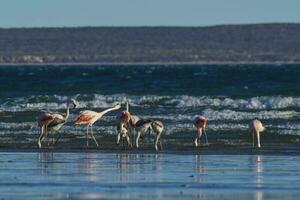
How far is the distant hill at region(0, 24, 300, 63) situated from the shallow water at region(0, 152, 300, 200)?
415 ft

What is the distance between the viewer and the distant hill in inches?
6038

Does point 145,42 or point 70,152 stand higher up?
point 145,42

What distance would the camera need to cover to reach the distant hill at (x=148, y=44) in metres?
153

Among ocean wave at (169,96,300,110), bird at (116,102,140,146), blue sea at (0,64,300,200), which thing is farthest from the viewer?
ocean wave at (169,96,300,110)

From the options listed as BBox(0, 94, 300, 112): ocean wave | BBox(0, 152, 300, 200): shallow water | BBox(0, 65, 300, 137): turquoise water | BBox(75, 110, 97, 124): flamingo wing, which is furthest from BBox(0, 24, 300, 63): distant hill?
BBox(0, 152, 300, 200): shallow water

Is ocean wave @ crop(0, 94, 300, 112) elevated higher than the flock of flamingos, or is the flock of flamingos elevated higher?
ocean wave @ crop(0, 94, 300, 112)

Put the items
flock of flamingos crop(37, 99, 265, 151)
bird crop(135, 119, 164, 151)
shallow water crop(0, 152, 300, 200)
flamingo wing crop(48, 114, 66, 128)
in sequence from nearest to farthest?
1. shallow water crop(0, 152, 300, 200)
2. bird crop(135, 119, 164, 151)
3. flock of flamingos crop(37, 99, 265, 151)
4. flamingo wing crop(48, 114, 66, 128)

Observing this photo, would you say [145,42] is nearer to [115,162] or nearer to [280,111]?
[280,111]

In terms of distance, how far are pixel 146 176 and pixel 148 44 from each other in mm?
136676

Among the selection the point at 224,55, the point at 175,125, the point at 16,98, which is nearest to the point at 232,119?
the point at 175,125

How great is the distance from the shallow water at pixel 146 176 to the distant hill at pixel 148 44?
127 m

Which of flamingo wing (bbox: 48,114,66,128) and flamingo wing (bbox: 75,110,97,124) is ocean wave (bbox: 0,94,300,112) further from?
flamingo wing (bbox: 48,114,66,128)

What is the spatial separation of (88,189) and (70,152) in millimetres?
7473

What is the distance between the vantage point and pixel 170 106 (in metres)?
42.6
